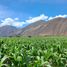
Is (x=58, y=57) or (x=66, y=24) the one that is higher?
(x=66, y=24)

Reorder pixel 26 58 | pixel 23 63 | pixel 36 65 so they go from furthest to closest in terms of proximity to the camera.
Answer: pixel 26 58, pixel 23 63, pixel 36 65

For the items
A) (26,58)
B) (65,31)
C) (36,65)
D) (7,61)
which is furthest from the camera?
(65,31)

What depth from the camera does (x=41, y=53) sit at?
1044 centimetres

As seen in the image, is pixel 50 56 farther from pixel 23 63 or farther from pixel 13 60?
pixel 23 63

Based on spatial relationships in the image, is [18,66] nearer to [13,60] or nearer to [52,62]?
[13,60]

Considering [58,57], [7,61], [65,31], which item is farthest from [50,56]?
[65,31]

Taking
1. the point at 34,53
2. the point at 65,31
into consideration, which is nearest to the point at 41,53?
the point at 34,53

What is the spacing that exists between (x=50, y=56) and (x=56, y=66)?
48 cm

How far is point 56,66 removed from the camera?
9992 mm

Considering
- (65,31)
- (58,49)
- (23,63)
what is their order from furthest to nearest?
(65,31) → (58,49) → (23,63)

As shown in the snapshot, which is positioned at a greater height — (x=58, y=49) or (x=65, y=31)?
(x=65, y=31)

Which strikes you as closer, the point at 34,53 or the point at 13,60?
the point at 13,60

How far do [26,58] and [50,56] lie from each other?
2.51 meters

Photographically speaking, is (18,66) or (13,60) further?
(13,60)
